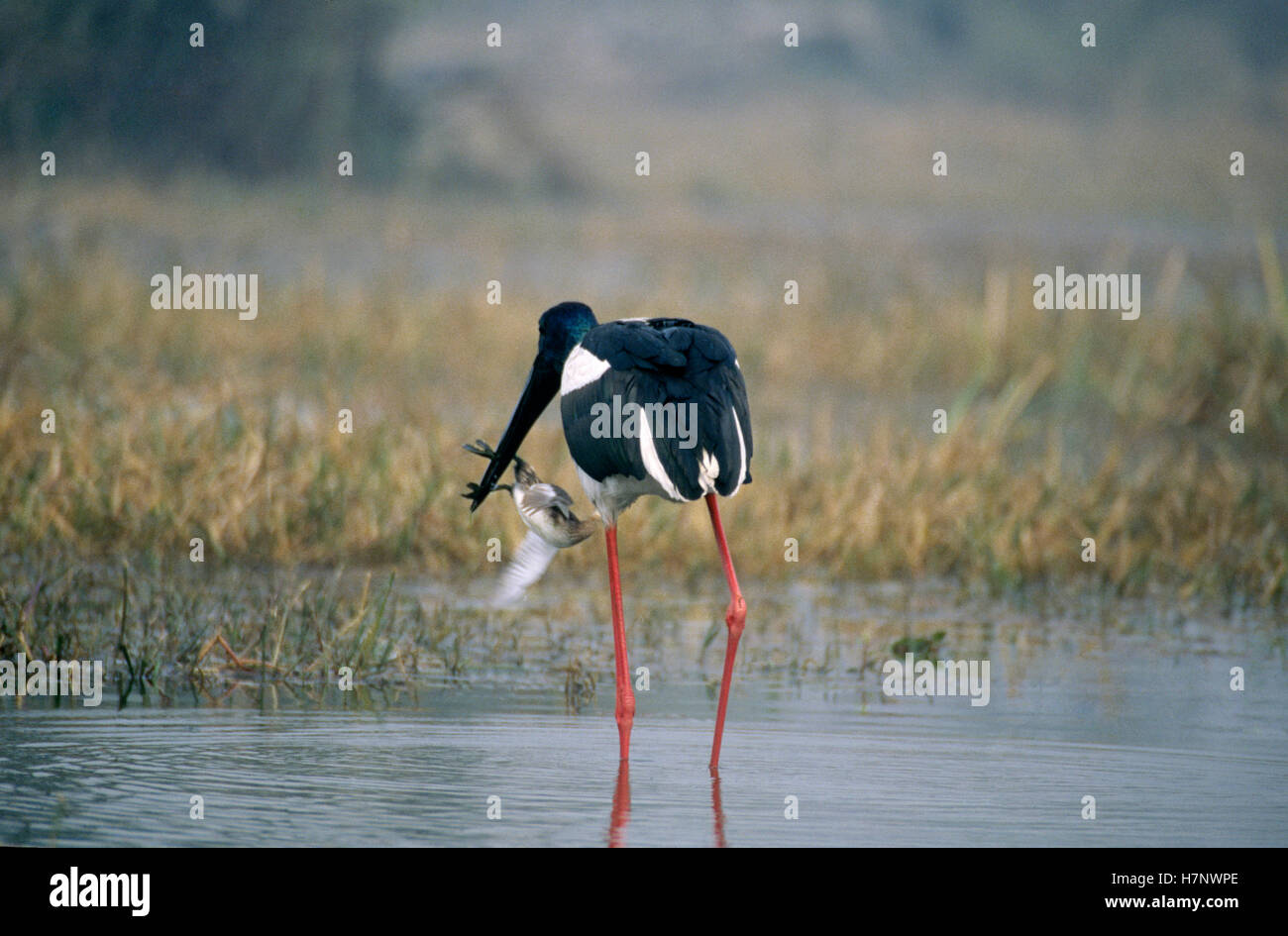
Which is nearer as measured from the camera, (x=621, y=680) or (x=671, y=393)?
(x=671, y=393)

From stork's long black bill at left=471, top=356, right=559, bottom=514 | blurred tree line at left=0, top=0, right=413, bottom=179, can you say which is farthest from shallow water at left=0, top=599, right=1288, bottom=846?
blurred tree line at left=0, top=0, right=413, bottom=179

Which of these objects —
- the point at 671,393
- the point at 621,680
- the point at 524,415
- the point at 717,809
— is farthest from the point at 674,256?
the point at 717,809

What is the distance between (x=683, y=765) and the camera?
595 centimetres

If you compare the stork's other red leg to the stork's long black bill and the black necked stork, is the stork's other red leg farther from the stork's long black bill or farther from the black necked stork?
the stork's long black bill

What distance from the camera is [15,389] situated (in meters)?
9.96

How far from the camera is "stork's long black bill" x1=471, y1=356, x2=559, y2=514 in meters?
7.00

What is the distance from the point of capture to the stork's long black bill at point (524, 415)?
23.0 feet

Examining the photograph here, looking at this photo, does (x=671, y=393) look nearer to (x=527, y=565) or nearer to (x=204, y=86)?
(x=527, y=565)

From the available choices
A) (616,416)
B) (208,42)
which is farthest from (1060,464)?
(208,42)

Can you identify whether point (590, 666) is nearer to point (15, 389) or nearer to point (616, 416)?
point (616, 416)

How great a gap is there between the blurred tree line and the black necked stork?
12081mm

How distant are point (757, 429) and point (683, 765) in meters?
5.32

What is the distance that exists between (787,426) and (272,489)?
12.9 feet

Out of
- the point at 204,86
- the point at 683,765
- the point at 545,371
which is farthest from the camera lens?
the point at 204,86
